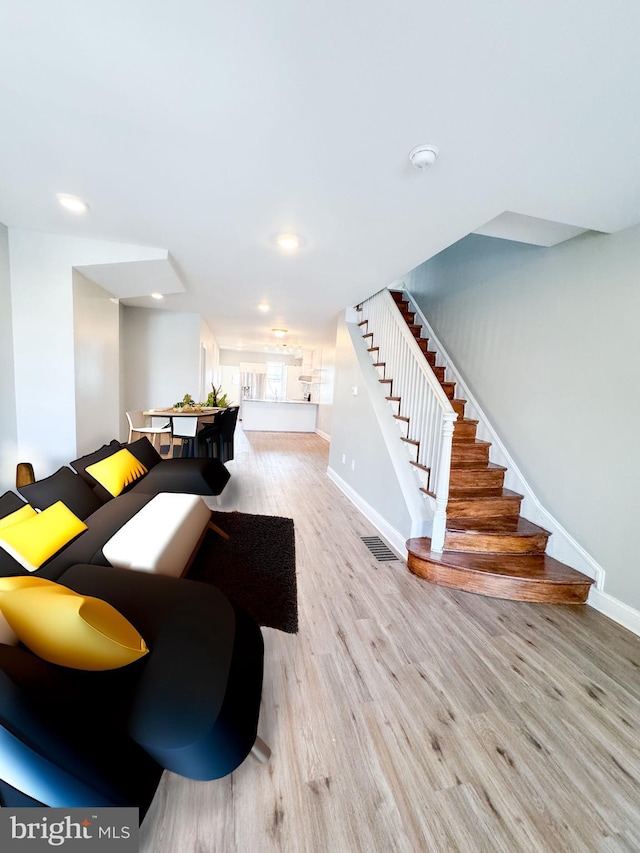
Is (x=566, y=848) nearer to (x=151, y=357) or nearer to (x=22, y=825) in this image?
(x=22, y=825)

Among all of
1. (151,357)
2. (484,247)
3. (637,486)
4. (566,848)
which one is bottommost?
(566,848)

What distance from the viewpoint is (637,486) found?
216 cm

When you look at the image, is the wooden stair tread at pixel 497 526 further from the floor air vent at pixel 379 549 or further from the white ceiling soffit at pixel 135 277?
the white ceiling soffit at pixel 135 277

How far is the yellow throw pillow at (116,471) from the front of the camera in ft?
8.48

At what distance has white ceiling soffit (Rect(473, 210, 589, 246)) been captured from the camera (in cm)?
251

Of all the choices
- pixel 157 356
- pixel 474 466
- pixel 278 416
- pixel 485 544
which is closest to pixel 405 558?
pixel 485 544

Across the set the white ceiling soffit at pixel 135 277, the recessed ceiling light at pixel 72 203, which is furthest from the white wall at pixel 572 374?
the recessed ceiling light at pixel 72 203

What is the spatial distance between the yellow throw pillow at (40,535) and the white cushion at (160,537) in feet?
0.79

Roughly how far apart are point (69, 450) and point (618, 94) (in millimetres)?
4475

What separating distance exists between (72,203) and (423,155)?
98.7 inches

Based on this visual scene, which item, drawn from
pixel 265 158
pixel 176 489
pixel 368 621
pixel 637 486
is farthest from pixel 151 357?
pixel 637 486

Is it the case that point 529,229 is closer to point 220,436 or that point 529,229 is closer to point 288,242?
point 288,242

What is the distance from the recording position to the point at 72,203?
8.21 feet

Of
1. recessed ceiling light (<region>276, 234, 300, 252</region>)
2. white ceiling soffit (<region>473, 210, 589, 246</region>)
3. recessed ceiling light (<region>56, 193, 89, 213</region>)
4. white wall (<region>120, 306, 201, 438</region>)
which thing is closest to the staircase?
white ceiling soffit (<region>473, 210, 589, 246</region>)
